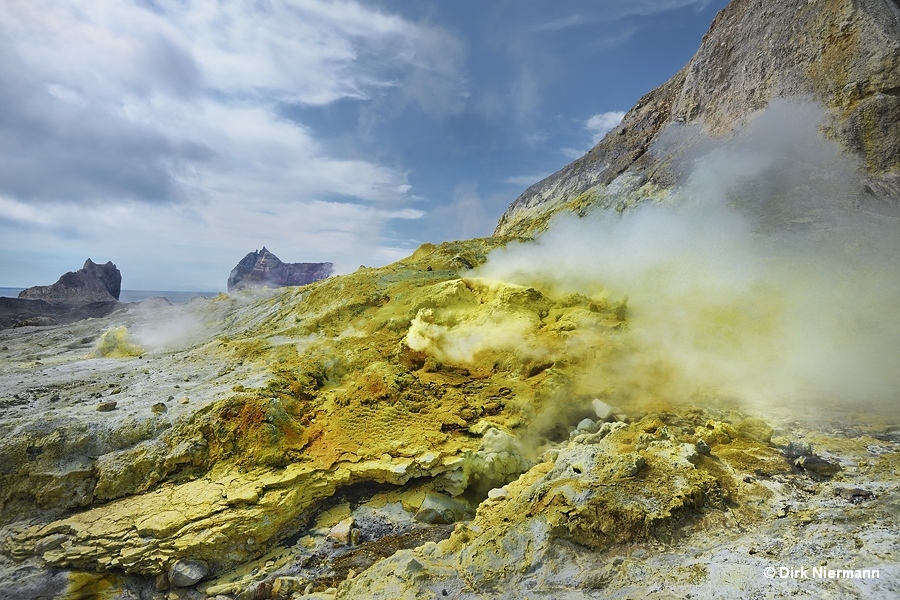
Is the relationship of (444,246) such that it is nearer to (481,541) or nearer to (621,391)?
(621,391)

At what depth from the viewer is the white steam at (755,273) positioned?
28.8ft

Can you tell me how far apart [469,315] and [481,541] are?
712cm

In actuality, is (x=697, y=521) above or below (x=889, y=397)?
below

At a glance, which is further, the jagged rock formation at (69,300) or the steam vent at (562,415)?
the jagged rock formation at (69,300)

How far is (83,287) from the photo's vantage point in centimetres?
5912

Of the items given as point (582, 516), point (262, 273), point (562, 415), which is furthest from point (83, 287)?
point (582, 516)

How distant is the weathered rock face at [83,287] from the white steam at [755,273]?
2495 inches

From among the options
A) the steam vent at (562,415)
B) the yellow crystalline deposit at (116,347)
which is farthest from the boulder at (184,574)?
the yellow crystalline deposit at (116,347)

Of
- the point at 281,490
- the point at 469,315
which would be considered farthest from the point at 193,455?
the point at 469,315

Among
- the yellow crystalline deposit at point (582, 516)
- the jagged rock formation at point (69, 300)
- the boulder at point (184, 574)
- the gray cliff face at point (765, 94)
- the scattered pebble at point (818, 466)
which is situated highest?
the gray cliff face at point (765, 94)

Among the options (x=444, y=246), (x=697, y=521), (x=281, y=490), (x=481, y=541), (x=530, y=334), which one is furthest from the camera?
(x=444, y=246)

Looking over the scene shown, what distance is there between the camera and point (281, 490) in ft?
21.8

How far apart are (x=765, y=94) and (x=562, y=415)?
15968 millimetres

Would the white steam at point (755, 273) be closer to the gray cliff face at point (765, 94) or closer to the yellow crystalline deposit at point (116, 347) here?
the gray cliff face at point (765, 94)
